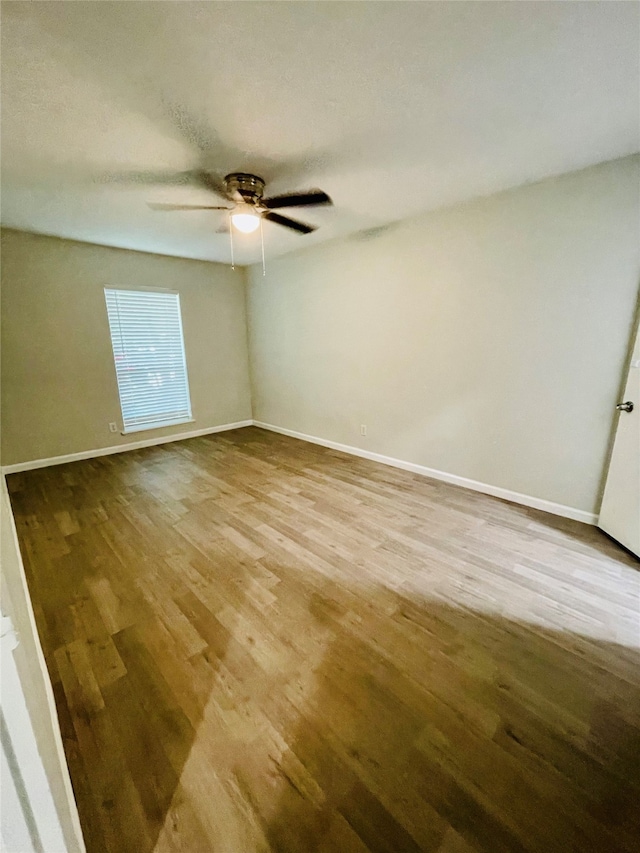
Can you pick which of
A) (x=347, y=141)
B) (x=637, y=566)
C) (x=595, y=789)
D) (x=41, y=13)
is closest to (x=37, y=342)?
(x=41, y=13)

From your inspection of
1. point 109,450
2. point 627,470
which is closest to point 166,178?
point 109,450

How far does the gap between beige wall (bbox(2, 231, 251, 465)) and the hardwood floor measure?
160cm

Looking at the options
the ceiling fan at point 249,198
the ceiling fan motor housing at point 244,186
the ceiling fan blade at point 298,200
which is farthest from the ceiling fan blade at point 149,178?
the ceiling fan blade at point 298,200

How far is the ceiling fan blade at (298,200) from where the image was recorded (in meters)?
2.08

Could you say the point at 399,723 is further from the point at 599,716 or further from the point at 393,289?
the point at 393,289

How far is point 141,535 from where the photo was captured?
2.46 metres

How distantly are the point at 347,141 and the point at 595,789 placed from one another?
119 inches

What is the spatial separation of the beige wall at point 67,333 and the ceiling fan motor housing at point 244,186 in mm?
2500

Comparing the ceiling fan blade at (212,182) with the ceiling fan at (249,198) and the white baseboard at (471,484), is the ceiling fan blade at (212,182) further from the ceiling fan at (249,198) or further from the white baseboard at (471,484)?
the white baseboard at (471,484)

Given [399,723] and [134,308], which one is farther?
[134,308]

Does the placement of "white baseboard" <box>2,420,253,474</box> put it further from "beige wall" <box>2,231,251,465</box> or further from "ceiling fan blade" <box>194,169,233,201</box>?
"ceiling fan blade" <box>194,169,233,201</box>

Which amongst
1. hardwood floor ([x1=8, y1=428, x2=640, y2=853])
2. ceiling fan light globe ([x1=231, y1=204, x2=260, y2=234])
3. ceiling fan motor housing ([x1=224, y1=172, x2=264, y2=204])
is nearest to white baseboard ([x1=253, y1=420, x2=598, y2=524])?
hardwood floor ([x1=8, y1=428, x2=640, y2=853])

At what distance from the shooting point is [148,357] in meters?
4.45

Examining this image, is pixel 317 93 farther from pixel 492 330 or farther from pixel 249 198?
pixel 492 330
